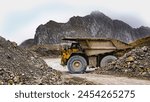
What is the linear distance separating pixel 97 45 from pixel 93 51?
1.04ft

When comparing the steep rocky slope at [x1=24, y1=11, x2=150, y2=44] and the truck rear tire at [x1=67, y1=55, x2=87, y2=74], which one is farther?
the steep rocky slope at [x1=24, y1=11, x2=150, y2=44]

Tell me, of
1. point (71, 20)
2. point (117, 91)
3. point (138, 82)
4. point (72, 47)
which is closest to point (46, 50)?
point (71, 20)

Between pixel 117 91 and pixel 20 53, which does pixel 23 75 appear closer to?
pixel 20 53

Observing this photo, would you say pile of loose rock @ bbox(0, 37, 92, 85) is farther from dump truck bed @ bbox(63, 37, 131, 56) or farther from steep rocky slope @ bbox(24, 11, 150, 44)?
steep rocky slope @ bbox(24, 11, 150, 44)

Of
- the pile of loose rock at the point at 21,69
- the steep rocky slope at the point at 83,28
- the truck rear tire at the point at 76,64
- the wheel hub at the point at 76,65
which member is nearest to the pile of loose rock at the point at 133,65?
the truck rear tire at the point at 76,64

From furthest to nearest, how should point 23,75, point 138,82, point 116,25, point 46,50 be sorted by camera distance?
point 116,25 → point 46,50 → point 138,82 → point 23,75

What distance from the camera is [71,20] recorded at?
4772cm

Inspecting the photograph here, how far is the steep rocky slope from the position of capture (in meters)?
45.3

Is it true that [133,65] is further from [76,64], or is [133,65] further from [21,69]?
[21,69]

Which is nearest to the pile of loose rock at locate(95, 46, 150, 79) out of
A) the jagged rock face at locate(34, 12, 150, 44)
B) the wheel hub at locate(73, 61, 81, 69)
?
the wheel hub at locate(73, 61, 81, 69)

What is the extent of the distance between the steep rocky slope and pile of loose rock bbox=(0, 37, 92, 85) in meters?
25.3

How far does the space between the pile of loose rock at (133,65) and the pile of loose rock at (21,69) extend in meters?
3.04

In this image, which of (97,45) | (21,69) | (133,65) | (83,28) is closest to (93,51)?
(97,45)

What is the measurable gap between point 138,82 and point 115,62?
121 inches
